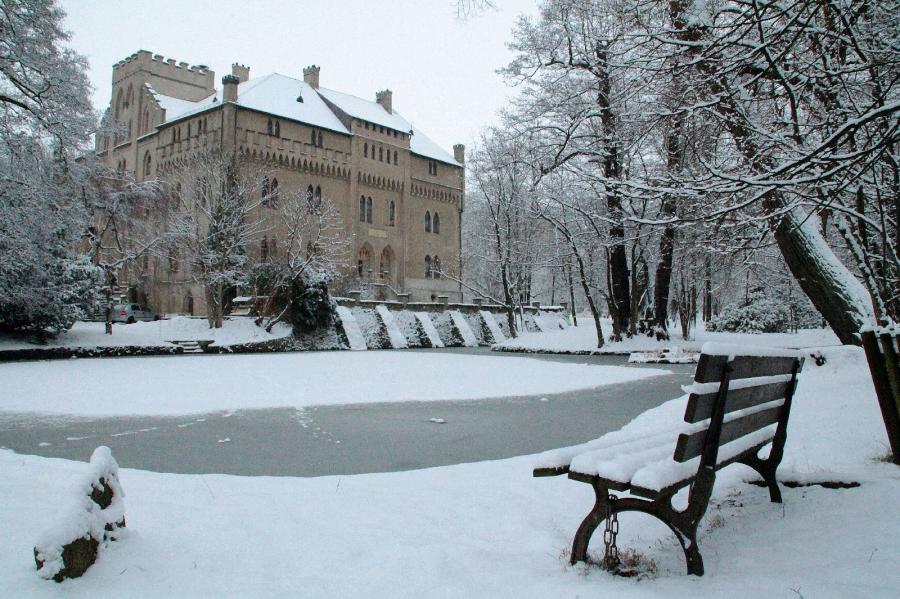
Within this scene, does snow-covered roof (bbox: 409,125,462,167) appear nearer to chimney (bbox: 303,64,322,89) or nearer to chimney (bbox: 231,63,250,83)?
chimney (bbox: 303,64,322,89)

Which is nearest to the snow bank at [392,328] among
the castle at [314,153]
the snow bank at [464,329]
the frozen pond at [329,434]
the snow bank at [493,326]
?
the snow bank at [464,329]

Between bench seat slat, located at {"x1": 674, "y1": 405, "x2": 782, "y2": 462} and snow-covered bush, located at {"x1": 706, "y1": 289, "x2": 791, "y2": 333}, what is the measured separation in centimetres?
2700

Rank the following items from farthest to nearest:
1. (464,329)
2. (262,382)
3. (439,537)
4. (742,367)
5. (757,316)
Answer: (464,329)
(757,316)
(262,382)
(439,537)
(742,367)

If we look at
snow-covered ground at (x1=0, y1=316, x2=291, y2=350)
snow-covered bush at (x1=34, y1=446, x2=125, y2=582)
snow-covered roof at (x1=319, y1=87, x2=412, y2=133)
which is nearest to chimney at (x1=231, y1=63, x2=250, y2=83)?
snow-covered roof at (x1=319, y1=87, x2=412, y2=133)

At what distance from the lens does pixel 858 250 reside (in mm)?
6297

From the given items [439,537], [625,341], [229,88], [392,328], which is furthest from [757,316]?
[229,88]

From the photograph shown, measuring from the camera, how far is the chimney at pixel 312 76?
170 ft

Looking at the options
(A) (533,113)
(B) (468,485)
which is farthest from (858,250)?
(A) (533,113)

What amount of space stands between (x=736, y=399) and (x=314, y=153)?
45.6 meters

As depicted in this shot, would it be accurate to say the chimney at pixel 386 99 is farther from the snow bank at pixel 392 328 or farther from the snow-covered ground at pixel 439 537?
the snow-covered ground at pixel 439 537

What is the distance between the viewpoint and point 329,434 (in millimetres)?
7727

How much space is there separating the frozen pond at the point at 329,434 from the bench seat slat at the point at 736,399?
9.87ft

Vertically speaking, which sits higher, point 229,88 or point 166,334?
point 229,88

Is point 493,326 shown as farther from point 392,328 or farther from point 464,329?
point 392,328
